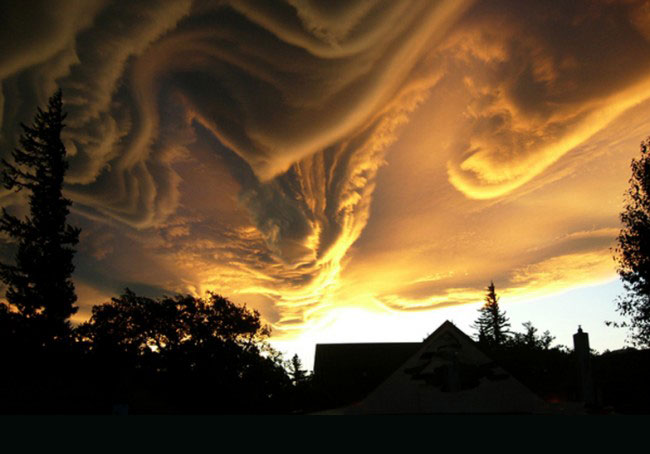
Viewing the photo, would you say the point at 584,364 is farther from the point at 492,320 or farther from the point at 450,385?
the point at 492,320

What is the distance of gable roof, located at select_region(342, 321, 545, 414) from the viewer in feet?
87.7

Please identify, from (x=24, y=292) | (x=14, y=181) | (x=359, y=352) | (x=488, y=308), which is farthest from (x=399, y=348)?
(x=488, y=308)

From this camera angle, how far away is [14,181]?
34.9m

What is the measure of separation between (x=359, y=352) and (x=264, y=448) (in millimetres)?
48513

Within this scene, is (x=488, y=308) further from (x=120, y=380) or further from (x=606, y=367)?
(x=120, y=380)

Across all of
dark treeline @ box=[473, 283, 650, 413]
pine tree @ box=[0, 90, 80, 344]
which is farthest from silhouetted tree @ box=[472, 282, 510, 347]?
pine tree @ box=[0, 90, 80, 344]

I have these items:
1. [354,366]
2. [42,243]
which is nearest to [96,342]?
[42,243]

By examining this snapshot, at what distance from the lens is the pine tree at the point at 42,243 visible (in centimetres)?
3259

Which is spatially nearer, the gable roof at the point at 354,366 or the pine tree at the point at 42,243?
the pine tree at the point at 42,243

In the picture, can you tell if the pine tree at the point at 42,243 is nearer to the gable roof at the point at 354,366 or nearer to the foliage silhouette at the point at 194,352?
the foliage silhouette at the point at 194,352

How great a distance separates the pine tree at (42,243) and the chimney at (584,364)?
35525mm

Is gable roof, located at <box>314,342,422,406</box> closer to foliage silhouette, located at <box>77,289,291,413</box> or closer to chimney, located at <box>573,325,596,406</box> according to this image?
foliage silhouette, located at <box>77,289,291,413</box>

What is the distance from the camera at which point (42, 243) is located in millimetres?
34031

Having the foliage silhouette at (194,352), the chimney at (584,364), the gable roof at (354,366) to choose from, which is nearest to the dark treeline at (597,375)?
the chimney at (584,364)
